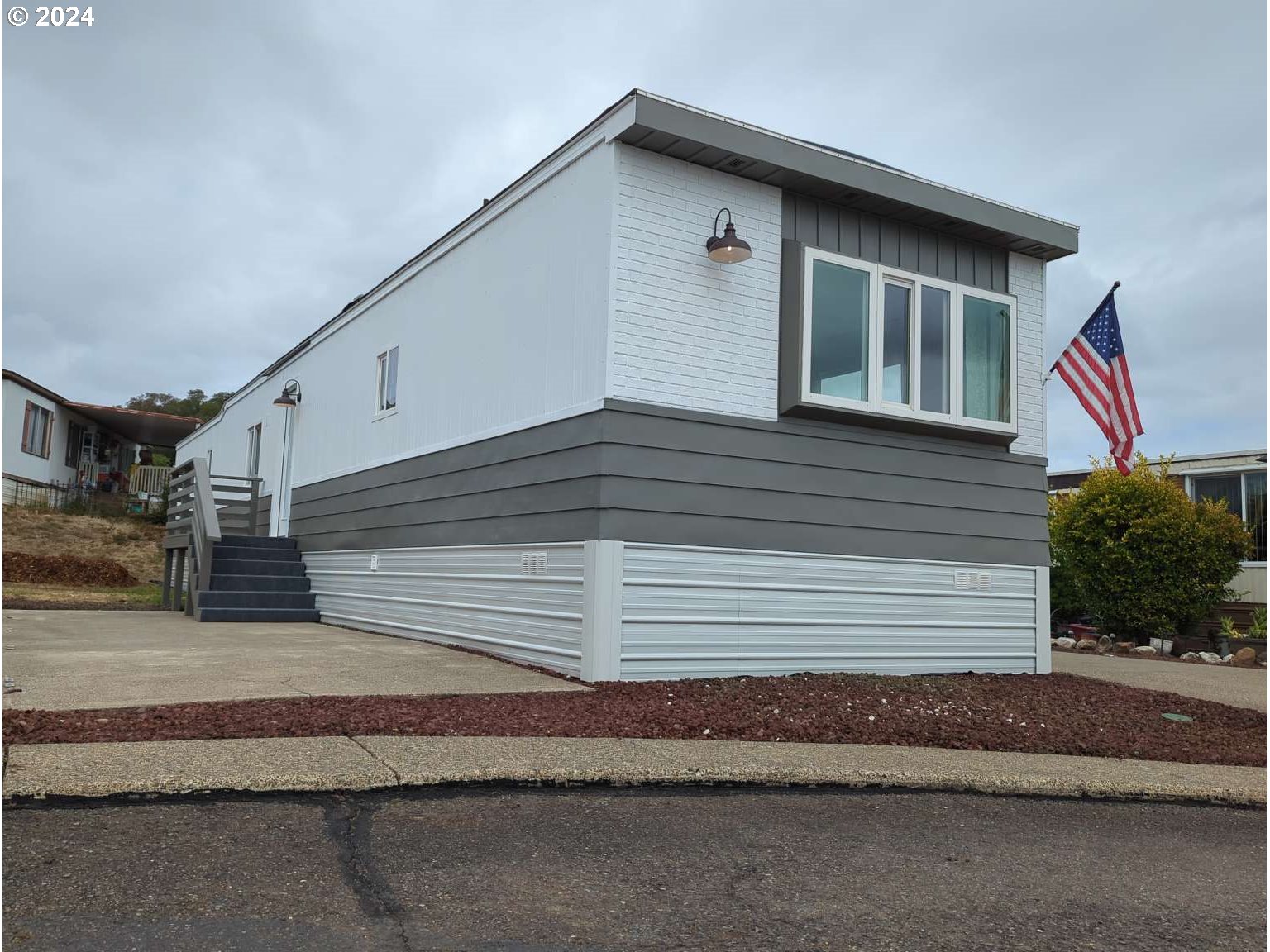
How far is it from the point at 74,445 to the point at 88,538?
30.7ft

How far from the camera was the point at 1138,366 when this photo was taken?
3538cm

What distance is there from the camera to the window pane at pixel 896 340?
875cm

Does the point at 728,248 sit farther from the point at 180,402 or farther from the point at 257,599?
the point at 180,402

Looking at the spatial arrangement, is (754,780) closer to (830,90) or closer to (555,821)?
(555,821)

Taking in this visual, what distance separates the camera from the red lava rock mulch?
55.8 ft

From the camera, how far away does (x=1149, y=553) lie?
14.2 metres

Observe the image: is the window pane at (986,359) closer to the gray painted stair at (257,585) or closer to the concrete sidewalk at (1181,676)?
the concrete sidewalk at (1181,676)

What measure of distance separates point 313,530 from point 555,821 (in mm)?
10446

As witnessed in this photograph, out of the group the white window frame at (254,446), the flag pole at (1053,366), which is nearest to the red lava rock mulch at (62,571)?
the white window frame at (254,446)

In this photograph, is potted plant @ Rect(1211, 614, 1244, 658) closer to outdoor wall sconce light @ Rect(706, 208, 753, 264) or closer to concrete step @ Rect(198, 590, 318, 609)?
outdoor wall sconce light @ Rect(706, 208, 753, 264)

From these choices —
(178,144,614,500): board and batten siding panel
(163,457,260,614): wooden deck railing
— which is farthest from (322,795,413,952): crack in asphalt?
(163,457,260,614): wooden deck railing

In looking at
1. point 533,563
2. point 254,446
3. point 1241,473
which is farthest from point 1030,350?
point 254,446

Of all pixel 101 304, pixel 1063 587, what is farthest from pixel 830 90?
pixel 101 304

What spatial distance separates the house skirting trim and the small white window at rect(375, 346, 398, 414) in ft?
7.98
